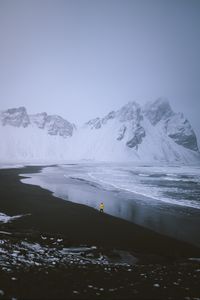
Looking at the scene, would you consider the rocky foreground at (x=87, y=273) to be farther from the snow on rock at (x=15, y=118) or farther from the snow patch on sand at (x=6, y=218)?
the snow on rock at (x=15, y=118)

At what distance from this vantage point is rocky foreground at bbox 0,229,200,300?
24.7ft

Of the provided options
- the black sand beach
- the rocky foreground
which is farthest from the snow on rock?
the rocky foreground

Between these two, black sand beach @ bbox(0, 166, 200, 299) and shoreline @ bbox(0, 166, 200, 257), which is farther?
shoreline @ bbox(0, 166, 200, 257)

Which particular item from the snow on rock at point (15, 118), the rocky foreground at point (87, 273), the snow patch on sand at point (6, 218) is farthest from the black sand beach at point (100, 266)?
the snow on rock at point (15, 118)

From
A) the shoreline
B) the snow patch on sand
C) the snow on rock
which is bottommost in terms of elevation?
the shoreline

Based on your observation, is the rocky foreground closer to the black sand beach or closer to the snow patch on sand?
the black sand beach

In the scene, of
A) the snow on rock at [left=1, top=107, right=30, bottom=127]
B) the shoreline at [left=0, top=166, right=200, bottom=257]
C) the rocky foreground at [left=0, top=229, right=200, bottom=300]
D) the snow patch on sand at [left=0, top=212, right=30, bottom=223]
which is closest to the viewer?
the rocky foreground at [left=0, top=229, right=200, bottom=300]

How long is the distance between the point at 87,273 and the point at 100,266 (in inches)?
32.0

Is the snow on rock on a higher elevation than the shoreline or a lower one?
higher

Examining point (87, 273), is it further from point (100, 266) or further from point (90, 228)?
point (90, 228)

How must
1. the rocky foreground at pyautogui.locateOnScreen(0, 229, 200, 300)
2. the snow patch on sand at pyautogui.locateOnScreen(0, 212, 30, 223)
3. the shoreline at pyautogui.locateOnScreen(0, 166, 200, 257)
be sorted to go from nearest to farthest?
1. the rocky foreground at pyautogui.locateOnScreen(0, 229, 200, 300)
2. the shoreline at pyautogui.locateOnScreen(0, 166, 200, 257)
3. the snow patch on sand at pyautogui.locateOnScreen(0, 212, 30, 223)

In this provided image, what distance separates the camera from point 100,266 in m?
9.40

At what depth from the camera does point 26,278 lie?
8000 millimetres

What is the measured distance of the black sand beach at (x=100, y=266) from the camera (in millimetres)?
7613
